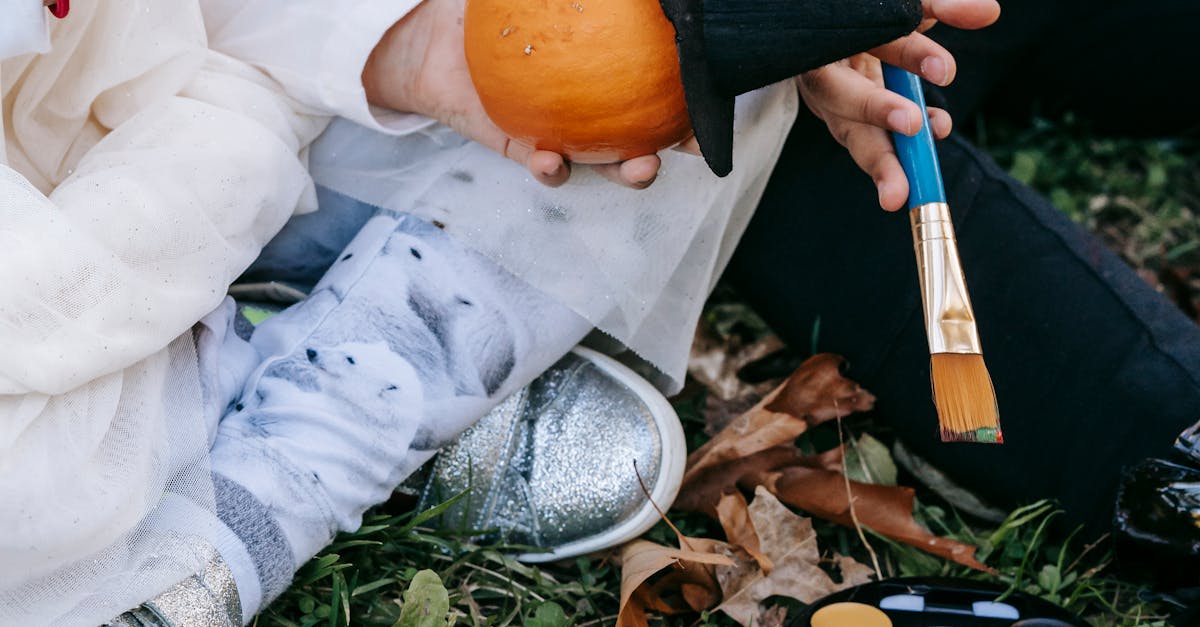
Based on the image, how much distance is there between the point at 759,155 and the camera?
120 centimetres

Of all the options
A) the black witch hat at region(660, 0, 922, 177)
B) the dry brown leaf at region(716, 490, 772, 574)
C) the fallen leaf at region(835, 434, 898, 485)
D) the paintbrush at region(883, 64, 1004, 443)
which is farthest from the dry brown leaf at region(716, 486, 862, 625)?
the black witch hat at region(660, 0, 922, 177)

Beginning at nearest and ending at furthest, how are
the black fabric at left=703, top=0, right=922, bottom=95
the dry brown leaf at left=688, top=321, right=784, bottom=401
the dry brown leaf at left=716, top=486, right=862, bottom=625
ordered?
the black fabric at left=703, top=0, right=922, bottom=95 → the dry brown leaf at left=716, top=486, right=862, bottom=625 → the dry brown leaf at left=688, top=321, right=784, bottom=401

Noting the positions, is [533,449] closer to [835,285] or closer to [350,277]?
[350,277]

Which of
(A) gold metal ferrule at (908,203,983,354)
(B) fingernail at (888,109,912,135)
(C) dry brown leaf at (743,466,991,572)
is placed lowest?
(C) dry brown leaf at (743,466,991,572)

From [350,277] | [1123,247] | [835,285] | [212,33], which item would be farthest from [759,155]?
[1123,247]

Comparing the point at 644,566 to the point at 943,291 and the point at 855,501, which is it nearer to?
the point at 855,501

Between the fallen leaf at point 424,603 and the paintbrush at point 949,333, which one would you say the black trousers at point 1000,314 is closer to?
the paintbrush at point 949,333

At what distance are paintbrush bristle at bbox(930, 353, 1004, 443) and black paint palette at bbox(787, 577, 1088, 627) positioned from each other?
7.9 inches

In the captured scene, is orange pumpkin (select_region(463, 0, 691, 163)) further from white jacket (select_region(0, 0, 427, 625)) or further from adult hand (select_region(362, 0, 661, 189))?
white jacket (select_region(0, 0, 427, 625))

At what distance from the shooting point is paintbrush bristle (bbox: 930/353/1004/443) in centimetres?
93

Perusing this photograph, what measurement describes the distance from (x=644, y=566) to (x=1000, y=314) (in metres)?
0.50

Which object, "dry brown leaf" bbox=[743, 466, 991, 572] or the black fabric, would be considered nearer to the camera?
the black fabric

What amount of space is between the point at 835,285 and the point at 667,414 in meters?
0.28

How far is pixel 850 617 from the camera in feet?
3.41
